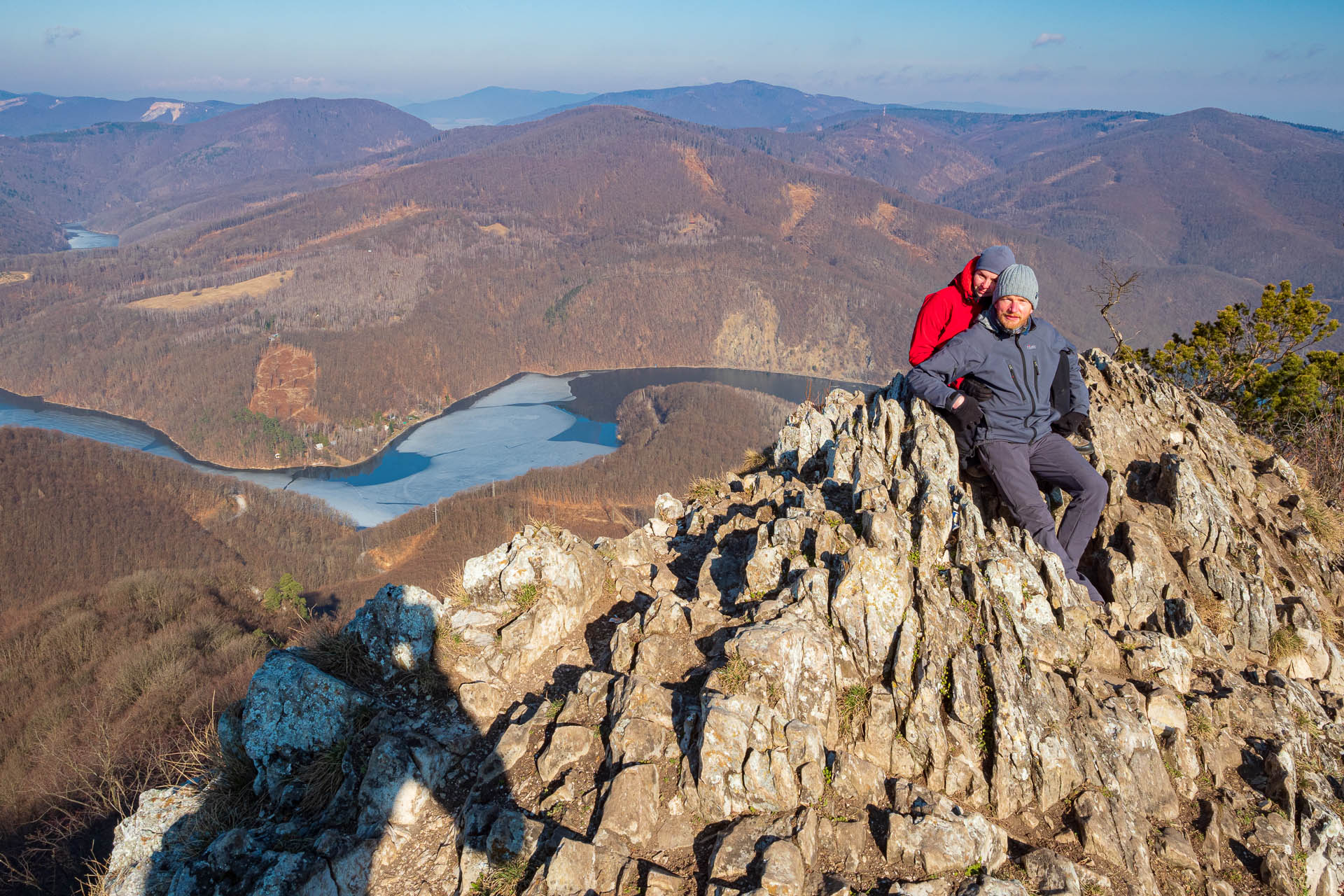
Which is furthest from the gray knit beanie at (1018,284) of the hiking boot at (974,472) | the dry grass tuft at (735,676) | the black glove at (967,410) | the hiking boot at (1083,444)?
the dry grass tuft at (735,676)

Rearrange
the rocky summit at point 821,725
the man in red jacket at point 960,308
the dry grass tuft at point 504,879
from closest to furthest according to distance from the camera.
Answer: the dry grass tuft at point 504,879 < the rocky summit at point 821,725 < the man in red jacket at point 960,308

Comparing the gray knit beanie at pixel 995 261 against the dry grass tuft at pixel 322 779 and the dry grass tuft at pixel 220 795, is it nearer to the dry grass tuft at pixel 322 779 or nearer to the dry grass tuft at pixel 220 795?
the dry grass tuft at pixel 322 779

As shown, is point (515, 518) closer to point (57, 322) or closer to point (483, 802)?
point (483, 802)

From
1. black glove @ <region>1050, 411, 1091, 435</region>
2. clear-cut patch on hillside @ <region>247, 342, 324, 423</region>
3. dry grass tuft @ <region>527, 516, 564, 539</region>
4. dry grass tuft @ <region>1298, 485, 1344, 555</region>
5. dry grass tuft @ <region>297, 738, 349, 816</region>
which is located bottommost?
clear-cut patch on hillside @ <region>247, 342, 324, 423</region>

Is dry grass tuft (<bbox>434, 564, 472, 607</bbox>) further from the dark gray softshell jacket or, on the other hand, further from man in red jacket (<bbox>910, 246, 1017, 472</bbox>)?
man in red jacket (<bbox>910, 246, 1017, 472</bbox>)

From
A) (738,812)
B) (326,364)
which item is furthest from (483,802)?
(326,364)

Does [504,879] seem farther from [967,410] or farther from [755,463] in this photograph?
[755,463]

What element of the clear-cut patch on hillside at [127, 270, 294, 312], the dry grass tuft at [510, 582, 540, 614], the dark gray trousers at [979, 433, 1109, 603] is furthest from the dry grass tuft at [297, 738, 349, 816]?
the clear-cut patch on hillside at [127, 270, 294, 312]
